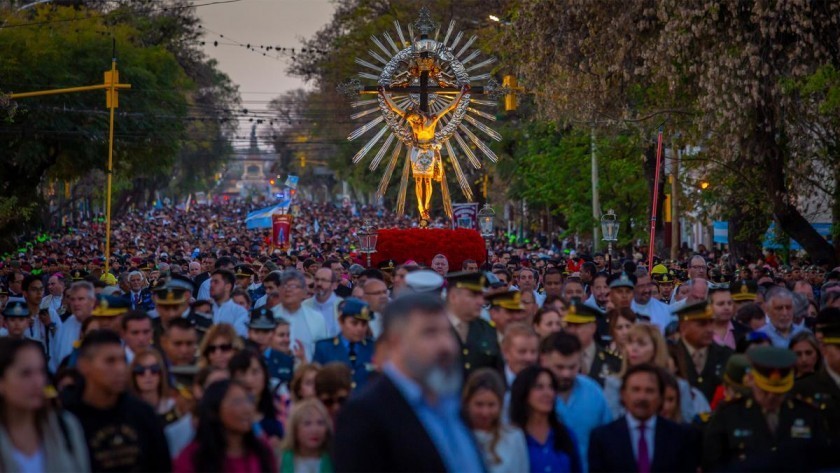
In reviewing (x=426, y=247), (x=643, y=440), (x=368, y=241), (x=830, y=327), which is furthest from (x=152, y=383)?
(x=426, y=247)

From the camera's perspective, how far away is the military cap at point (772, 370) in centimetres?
852

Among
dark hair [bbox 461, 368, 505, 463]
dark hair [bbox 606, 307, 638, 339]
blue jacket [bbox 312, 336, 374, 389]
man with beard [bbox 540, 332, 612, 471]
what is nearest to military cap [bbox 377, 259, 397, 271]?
dark hair [bbox 606, 307, 638, 339]

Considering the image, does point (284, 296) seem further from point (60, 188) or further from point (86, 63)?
point (60, 188)

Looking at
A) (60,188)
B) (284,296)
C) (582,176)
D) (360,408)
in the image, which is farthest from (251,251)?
(60,188)

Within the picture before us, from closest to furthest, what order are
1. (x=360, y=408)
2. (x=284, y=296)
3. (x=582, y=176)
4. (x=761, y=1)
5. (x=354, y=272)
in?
(x=360, y=408) → (x=284, y=296) → (x=354, y=272) → (x=761, y=1) → (x=582, y=176)

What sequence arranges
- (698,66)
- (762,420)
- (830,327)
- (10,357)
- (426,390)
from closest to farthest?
(426,390)
(10,357)
(762,420)
(830,327)
(698,66)

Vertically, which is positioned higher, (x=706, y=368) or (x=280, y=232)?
(x=280, y=232)

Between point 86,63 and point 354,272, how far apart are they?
32.3 meters

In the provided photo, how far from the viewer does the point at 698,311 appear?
420 inches

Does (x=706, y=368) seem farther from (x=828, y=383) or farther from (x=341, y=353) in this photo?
(x=341, y=353)

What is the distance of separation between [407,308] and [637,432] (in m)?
3.15

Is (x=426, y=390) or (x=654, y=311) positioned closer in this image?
(x=426, y=390)

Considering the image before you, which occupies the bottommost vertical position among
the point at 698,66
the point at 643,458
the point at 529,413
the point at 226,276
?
the point at 643,458

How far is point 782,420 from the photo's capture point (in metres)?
8.46
